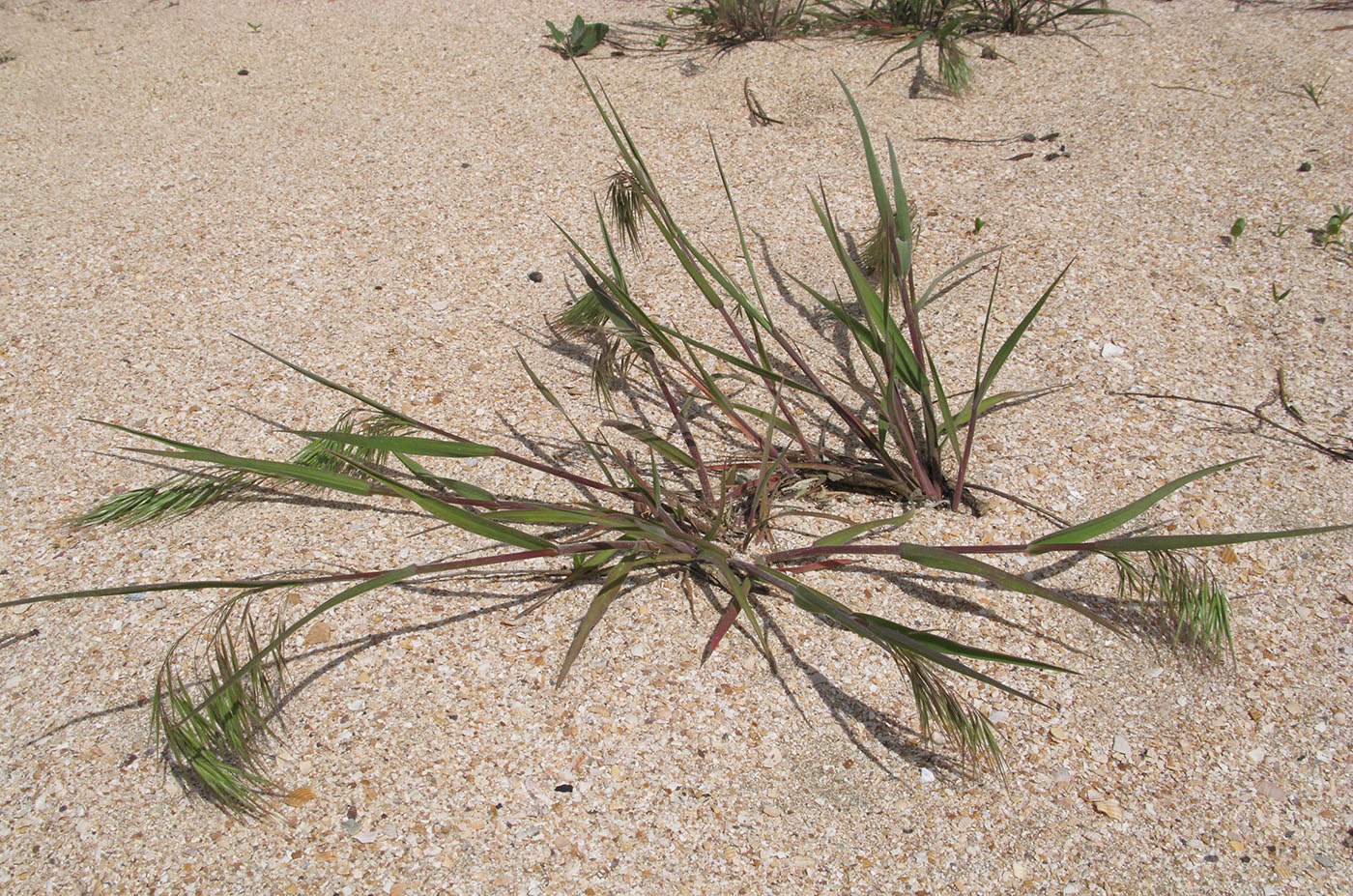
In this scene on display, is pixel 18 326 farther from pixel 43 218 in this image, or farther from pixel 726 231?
pixel 726 231

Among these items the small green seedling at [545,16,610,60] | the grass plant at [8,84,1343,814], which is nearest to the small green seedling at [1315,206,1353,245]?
the grass plant at [8,84,1343,814]

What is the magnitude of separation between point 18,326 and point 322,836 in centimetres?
143

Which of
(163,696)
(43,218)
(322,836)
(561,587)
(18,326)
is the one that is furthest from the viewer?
(43,218)

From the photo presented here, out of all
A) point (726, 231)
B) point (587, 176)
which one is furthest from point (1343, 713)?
point (587, 176)

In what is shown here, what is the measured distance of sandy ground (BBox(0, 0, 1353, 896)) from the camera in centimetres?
115

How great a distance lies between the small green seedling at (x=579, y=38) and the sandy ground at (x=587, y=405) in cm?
5

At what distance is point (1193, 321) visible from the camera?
1829 millimetres

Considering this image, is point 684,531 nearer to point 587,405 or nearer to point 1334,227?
point 587,405

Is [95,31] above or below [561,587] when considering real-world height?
above

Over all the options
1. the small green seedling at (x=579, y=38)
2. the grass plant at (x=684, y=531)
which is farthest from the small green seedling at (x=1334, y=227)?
the small green seedling at (x=579, y=38)

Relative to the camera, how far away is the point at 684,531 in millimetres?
1417

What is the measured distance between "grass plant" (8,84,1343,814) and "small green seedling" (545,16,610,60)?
1485 millimetres

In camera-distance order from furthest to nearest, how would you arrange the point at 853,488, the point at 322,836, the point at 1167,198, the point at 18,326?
the point at 1167,198 → the point at 18,326 → the point at 853,488 → the point at 322,836

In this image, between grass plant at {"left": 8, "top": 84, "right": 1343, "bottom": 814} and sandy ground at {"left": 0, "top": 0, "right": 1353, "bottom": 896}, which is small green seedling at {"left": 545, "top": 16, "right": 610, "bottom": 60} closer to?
sandy ground at {"left": 0, "top": 0, "right": 1353, "bottom": 896}
